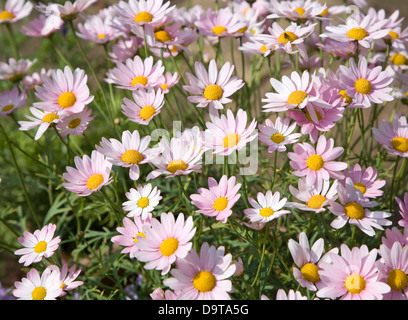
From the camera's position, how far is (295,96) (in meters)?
0.96

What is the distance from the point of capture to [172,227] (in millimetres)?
850

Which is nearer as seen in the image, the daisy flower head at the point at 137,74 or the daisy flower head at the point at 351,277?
the daisy flower head at the point at 351,277

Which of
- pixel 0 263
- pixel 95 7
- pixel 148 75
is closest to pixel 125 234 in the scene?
pixel 148 75

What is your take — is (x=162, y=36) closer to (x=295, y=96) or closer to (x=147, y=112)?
(x=147, y=112)

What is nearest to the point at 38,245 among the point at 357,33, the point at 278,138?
the point at 278,138

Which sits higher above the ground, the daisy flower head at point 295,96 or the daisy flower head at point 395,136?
the daisy flower head at point 295,96

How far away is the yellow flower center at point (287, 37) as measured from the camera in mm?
1041

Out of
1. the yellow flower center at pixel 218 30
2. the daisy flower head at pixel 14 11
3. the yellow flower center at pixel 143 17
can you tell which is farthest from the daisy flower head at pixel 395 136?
the daisy flower head at pixel 14 11

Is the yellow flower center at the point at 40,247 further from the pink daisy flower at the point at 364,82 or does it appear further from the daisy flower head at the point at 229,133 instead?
the pink daisy flower at the point at 364,82

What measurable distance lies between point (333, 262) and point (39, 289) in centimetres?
60

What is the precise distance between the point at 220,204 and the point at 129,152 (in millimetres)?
244

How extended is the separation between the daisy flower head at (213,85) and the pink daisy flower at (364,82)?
25 cm

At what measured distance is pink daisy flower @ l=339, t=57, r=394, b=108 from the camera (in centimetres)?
101

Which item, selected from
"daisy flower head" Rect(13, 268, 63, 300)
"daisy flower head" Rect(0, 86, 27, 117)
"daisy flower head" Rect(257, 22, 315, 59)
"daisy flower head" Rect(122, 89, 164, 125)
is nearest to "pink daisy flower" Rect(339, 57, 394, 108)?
"daisy flower head" Rect(257, 22, 315, 59)
